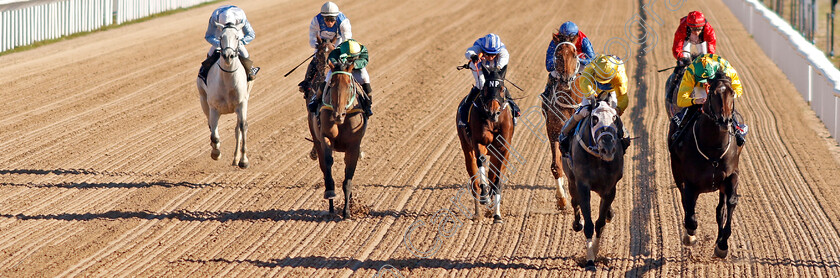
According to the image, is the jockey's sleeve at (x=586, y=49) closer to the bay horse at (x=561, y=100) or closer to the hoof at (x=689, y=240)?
the bay horse at (x=561, y=100)

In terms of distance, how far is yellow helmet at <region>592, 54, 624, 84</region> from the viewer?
9.47 metres

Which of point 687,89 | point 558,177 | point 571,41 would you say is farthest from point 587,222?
point 571,41

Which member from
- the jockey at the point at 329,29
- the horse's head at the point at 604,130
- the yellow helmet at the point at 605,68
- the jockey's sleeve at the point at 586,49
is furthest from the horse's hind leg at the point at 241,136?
the horse's head at the point at 604,130

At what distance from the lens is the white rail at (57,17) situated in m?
20.7

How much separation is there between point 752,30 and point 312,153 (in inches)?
627

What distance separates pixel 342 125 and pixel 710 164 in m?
4.10

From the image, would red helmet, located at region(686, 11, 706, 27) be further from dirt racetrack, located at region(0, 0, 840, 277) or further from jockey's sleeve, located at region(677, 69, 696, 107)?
jockey's sleeve, located at region(677, 69, 696, 107)

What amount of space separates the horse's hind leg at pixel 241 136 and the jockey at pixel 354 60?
7.50 ft

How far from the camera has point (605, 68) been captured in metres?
9.49

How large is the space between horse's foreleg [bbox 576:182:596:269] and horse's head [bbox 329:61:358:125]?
2.79 meters

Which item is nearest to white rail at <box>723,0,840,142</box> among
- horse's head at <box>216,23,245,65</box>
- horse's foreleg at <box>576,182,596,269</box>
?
horse's foreleg at <box>576,182,596,269</box>

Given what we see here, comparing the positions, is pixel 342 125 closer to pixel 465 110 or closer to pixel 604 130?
pixel 465 110

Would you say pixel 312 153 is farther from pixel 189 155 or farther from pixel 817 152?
pixel 817 152

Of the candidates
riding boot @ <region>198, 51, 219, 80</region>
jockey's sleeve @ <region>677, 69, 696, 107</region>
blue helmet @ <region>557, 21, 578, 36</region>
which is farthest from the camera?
riding boot @ <region>198, 51, 219, 80</region>
